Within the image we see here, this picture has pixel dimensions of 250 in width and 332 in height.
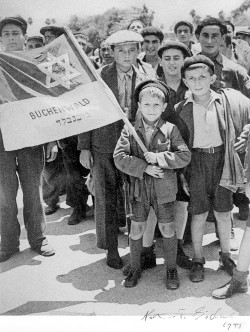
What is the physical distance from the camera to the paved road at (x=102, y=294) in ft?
11.5

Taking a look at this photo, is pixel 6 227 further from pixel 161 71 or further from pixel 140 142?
pixel 161 71

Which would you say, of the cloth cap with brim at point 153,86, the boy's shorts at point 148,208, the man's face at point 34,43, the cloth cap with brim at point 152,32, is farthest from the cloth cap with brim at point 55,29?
the boy's shorts at point 148,208

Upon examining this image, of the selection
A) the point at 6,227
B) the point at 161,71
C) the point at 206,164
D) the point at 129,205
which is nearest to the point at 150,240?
the point at 129,205

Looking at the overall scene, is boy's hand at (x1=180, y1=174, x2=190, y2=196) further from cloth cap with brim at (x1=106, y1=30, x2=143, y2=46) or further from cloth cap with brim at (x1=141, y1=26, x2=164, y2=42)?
cloth cap with brim at (x1=141, y1=26, x2=164, y2=42)

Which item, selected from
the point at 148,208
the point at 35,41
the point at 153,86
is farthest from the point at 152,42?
the point at 148,208

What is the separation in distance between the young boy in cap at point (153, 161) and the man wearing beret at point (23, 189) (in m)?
1.00

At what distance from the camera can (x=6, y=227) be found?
414 centimetres

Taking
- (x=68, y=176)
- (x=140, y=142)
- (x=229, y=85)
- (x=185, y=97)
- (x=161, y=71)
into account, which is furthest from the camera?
(x=68, y=176)

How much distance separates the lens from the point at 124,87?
384cm

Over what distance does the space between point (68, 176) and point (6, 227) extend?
0.98 meters

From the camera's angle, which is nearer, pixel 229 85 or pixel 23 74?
pixel 23 74

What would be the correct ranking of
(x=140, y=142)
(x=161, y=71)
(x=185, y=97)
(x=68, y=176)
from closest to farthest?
(x=140, y=142) < (x=185, y=97) < (x=161, y=71) < (x=68, y=176)

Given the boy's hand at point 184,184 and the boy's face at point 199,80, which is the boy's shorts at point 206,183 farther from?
the boy's face at point 199,80

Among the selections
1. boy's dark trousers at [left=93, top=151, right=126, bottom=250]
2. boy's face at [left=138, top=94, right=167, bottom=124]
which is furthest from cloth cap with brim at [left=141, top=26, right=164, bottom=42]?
boy's dark trousers at [left=93, top=151, right=126, bottom=250]
